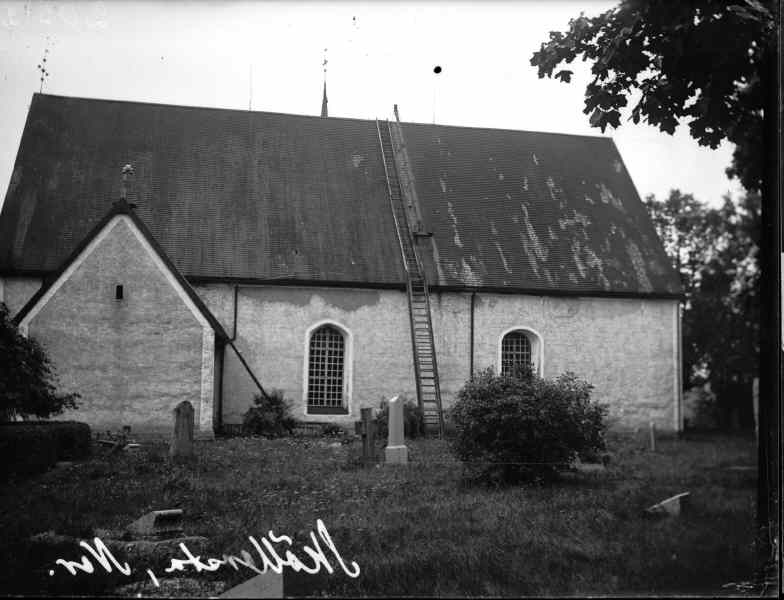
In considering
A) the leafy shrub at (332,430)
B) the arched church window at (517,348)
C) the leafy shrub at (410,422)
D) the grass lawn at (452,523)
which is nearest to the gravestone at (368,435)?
the grass lawn at (452,523)

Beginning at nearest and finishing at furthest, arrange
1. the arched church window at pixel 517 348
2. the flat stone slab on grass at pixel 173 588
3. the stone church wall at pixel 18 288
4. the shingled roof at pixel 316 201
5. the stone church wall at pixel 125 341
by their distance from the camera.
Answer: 1. the flat stone slab on grass at pixel 173 588
2. the stone church wall at pixel 125 341
3. the stone church wall at pixel 18 288
4. the shingled roof at pixel 316 201
5. the arched church window at pixel 517 348

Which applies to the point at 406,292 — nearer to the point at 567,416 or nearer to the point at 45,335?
the point at 45,335

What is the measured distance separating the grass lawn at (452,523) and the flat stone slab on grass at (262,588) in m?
0.97

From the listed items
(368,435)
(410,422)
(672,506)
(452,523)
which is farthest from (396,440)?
(672,506)

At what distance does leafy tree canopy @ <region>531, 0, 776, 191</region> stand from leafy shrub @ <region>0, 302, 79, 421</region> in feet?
28.0

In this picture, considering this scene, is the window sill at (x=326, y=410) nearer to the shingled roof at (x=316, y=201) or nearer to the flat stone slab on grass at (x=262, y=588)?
the shingled roof at (x=316, y=201)

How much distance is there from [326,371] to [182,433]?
27.5 ft

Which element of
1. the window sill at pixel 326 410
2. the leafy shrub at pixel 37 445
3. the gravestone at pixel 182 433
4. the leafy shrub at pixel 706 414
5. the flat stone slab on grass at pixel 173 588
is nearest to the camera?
the flat stone slab on grass at pixel 173 588

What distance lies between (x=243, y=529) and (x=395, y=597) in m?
2.00

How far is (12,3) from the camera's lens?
29.6 feet

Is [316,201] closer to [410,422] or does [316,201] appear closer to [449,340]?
[449,340]

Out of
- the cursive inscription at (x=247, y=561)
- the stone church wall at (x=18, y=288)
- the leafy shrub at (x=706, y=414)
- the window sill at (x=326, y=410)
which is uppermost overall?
the stone church wall at (x=18, y=288)

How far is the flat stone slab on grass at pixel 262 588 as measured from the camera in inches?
237

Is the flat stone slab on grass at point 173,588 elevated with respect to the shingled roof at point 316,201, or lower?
lower
